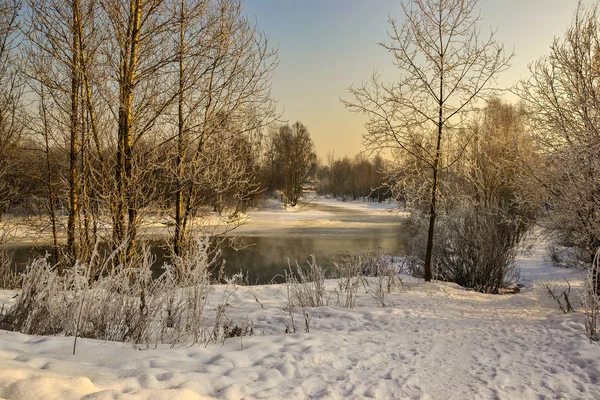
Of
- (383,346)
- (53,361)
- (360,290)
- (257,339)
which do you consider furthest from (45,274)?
(360,290)

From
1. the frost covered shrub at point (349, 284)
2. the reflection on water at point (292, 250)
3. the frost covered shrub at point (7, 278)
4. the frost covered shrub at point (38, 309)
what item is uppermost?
the frost covered shrub at point (38, 309)

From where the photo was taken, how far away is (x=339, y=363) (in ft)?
12.9

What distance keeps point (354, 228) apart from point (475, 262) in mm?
18651

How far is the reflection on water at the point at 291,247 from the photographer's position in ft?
49.8

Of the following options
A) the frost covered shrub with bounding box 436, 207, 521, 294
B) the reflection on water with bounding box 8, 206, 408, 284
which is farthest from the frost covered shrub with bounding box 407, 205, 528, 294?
the reflection on water with bounding box 8, 206, 408, 284

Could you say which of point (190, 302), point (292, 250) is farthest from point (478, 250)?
point (292, 250)

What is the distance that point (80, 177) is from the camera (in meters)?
9.06

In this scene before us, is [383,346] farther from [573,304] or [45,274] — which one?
[573,304]

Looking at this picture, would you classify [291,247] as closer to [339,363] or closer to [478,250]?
[478,250]

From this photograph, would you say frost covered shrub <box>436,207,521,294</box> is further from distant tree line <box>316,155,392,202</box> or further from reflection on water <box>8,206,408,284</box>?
distant tree line <box>316,155,392,202</box>

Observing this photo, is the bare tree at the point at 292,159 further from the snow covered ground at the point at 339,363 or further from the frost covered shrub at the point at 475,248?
the snow covered ground at the point at 339,363

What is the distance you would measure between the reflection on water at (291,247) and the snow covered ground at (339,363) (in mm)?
6557

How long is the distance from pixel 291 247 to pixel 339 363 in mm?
16896

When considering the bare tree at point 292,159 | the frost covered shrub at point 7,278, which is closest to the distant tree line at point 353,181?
the bare tree at point 292,159
